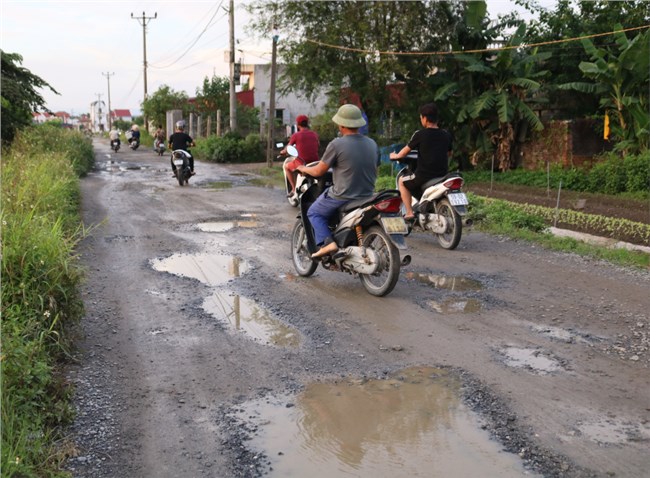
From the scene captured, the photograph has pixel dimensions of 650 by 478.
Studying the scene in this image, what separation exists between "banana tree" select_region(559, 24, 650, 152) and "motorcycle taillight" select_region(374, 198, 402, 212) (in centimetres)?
1201

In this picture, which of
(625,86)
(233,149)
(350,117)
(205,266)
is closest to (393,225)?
(350,117)

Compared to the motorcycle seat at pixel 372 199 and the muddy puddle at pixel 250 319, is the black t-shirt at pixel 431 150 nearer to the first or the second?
the motorcycle seat at pixel 372 199

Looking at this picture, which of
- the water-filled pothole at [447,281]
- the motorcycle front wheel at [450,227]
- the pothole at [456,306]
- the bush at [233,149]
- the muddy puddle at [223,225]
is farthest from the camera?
the bush at [233,149]

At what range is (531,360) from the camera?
497cm

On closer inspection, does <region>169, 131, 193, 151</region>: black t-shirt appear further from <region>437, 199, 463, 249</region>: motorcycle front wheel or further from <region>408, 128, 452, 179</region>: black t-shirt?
<region>437, 199, 463, 249</region>: motorcycle front wheel

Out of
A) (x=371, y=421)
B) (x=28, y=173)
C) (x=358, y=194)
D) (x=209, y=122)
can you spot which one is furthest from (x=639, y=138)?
(x=209, y=122)

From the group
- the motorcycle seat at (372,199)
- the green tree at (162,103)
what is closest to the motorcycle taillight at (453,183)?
the motorcycle seat at (372,199)

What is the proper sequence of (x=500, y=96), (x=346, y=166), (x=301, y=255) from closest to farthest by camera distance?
(x=346, y=166), (x=301, y=255), (x=500, y=96)

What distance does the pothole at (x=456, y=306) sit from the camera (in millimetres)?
6258

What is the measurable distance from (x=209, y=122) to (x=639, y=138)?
79.4ft

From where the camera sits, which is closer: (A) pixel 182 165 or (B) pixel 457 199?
(B) pixel 457 199

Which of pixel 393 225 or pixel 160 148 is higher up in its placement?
pixel 393 225

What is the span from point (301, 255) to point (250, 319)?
182 cm

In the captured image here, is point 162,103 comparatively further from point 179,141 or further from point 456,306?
point 456,306
